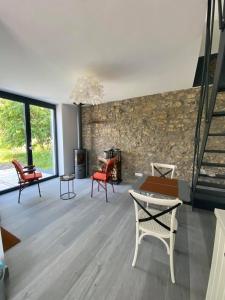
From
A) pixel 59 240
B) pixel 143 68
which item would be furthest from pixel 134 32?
pixel 59 240

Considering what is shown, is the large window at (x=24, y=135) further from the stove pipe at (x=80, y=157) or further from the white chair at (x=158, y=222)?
the white chair at (x=158, y=222)

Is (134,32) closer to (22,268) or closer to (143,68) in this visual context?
(143,68)

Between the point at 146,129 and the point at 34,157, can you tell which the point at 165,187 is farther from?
the point at 34,157

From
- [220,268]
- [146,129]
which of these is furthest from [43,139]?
[220,268]

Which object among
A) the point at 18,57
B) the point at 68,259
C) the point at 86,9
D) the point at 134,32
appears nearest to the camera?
the point at 86,9

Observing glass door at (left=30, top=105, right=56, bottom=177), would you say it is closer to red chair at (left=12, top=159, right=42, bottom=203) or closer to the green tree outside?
the green tree outside

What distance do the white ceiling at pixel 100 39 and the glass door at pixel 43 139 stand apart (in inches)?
59.9

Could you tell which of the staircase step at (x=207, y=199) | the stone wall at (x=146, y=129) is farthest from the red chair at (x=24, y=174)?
the staircase step at (x=207, y=199)

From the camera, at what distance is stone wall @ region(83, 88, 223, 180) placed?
372cm

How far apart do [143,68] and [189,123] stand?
1941 millimetres

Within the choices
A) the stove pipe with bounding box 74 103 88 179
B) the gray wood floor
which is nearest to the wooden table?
the gray wood floor

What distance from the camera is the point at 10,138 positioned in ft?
12.2

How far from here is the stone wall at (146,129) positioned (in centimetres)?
372

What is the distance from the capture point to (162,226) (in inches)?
63.6
